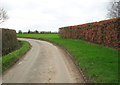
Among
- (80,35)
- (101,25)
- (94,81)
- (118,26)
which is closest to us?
(94,81)

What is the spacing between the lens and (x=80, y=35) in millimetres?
23344

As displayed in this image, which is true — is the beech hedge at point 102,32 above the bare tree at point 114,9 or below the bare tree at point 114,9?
below

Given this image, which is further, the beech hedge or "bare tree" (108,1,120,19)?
"bare tree" (108,1,120,19)

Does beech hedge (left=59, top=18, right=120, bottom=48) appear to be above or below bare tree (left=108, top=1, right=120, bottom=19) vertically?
below

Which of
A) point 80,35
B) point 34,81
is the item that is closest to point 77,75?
point 34,81

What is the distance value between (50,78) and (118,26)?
8.57m

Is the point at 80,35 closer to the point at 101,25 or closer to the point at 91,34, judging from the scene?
the point at 91,34

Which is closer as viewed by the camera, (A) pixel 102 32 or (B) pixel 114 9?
(A) pixel 102 32

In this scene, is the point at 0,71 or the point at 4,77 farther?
the point at 0,71

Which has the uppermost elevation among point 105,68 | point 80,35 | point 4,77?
point 80,35

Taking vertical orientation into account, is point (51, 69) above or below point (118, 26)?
below

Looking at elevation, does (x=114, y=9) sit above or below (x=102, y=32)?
above

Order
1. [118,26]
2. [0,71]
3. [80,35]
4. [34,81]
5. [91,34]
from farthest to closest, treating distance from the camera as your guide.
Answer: [80,35], [91,34], [118,26], [0,71], [34,81]

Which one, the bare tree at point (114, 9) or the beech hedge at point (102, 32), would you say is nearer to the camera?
the beech hedge at point (102, 32)
